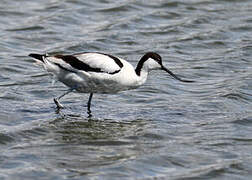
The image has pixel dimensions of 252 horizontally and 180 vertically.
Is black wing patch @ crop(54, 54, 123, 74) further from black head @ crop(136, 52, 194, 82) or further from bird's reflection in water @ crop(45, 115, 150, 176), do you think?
bird's reflection in water @ crop(45, 115, 150, 176)

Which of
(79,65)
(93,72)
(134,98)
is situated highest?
(79,65)

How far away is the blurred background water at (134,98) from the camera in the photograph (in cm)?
831

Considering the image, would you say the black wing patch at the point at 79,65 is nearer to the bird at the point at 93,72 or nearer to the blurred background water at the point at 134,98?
the bird at the point at 93,72

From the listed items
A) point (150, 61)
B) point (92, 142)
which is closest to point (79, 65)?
point (150, 61)

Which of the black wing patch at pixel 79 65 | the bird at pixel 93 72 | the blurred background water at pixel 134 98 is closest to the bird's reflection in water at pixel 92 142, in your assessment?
the blurred background water at pixel 134 98

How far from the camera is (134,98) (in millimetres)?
11898

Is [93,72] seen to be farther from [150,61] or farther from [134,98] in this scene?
[134,98]

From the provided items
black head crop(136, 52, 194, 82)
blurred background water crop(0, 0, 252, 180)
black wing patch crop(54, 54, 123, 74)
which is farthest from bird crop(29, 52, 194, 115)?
blurred background water crop(0, 0, 252, 180)

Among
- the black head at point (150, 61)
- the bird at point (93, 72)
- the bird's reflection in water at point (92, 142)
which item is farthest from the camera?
the black head at point (150, 61)

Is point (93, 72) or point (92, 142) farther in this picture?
point (93, 72)

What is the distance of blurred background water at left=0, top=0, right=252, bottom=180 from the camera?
27.3ft

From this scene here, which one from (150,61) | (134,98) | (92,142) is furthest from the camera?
(134,98)

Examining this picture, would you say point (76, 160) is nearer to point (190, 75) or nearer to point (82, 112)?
point (82, 112)

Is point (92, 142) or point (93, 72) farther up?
point (93, 72)
